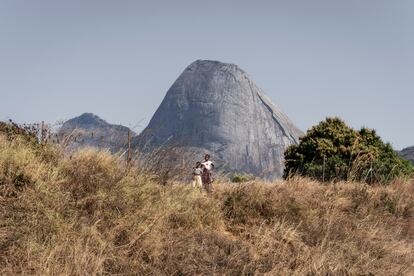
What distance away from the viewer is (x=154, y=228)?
7.51m

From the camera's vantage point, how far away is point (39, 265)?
5.64m

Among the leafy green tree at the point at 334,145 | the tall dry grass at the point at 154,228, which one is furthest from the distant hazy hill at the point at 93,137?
the leafy green tree at the point at 334,145

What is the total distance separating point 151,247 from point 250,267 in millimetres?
1427

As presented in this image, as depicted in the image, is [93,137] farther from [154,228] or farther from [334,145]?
[334,145]

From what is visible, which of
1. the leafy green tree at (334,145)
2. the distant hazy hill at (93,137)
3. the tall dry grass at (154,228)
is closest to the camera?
the tall dry grass at (154,228)

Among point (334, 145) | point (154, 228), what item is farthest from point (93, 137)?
point (334, 145)

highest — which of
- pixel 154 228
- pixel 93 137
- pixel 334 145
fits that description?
pixel 334 145

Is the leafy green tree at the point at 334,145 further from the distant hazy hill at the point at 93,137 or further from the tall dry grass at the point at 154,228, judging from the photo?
the distant hazy hill at the point at 93,137

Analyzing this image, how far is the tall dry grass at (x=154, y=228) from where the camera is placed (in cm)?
638

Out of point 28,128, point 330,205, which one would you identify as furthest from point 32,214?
point 330,205

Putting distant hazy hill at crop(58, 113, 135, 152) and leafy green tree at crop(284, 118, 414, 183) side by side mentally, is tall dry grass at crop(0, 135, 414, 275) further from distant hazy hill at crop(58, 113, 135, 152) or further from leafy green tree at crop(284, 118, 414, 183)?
leafy green tree at crop(284, 118, 414, 183)

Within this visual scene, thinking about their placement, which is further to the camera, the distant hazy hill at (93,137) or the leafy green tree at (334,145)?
the leafy green tree at (334,145)

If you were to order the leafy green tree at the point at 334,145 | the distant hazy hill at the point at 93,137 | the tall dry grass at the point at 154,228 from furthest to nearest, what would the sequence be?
the leafy green tree at the point at 334,145 < the distant hazy hill at the point at 93,137 < the tall dry grass at the point at 154,228

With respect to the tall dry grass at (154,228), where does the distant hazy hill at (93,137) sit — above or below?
above
